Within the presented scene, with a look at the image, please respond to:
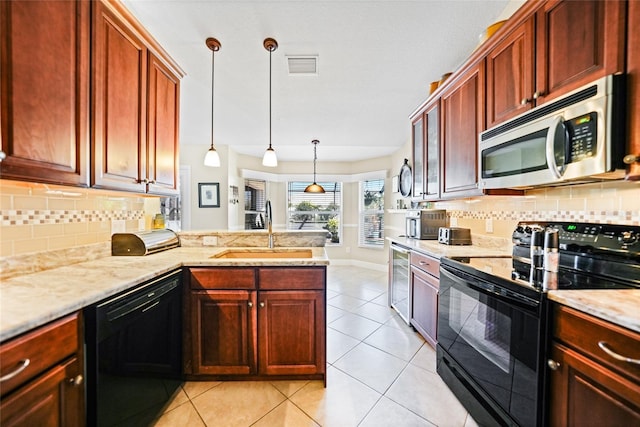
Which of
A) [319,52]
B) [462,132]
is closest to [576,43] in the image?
[462,132]

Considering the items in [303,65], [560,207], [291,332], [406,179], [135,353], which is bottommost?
[291,332]

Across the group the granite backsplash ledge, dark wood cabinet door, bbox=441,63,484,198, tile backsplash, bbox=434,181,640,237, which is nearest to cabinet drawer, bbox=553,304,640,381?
tile backsplash, bbox=434,181,640,237

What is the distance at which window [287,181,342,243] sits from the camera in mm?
6074

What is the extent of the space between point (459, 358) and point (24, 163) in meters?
2.51

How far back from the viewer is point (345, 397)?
1694mm

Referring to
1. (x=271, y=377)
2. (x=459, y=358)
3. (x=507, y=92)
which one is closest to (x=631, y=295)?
(x=459, y=358)

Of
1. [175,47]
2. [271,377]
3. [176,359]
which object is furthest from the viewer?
[175,47]

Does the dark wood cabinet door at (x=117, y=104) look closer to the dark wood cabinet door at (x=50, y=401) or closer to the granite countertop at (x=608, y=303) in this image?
the dark wood cabinet door at (x=50, y=401)

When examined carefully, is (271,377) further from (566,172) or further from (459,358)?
(566,172)

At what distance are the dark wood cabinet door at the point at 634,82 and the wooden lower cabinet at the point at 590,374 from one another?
67 cm

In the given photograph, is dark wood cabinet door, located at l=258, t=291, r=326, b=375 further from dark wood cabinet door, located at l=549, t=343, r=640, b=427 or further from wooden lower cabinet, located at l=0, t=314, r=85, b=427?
dark wood cabinet door, located at l=549, t=343, r=640, b=427

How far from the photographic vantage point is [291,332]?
1767mm

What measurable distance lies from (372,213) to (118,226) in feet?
15.1

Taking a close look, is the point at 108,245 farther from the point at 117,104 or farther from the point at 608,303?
the point at 608,303
